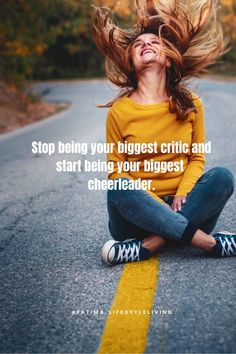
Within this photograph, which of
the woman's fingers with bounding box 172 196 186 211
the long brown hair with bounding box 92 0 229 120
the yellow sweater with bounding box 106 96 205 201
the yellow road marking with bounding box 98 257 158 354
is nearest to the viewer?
the yellow road marking with bounding box 98 257 158 354

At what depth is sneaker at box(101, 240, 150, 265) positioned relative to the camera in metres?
2.56

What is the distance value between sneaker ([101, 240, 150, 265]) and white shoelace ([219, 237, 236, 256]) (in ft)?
1.27

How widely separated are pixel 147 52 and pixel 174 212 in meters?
0.96

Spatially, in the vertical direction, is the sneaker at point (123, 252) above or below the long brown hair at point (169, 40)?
below

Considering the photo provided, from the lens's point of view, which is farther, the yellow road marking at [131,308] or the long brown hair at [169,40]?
the long brown hair at [169,40]

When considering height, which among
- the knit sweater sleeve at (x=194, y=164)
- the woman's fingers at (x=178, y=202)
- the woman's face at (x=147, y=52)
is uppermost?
the woman's face at (x=147, y=52)

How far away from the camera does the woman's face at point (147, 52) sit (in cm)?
285

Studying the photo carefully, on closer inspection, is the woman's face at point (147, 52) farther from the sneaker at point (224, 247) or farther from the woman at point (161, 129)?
the sneaker at point (224, 247)

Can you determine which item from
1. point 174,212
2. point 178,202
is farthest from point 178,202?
point 174,212

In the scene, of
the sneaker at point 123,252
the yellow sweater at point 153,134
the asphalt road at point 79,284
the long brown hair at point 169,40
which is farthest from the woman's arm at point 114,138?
the asphalt road at point 79,284

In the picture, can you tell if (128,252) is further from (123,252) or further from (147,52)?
(147,52)

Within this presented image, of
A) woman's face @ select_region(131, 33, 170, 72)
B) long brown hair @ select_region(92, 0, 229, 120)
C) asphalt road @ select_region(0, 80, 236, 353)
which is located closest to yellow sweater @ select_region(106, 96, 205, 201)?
long brown hair @ select_region(92, 0, 229, 120)

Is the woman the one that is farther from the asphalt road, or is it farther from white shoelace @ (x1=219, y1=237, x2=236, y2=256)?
the asphalt road

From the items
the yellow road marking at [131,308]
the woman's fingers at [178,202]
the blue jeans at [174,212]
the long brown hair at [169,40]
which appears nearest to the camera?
the yellow road marking at [131,308]
